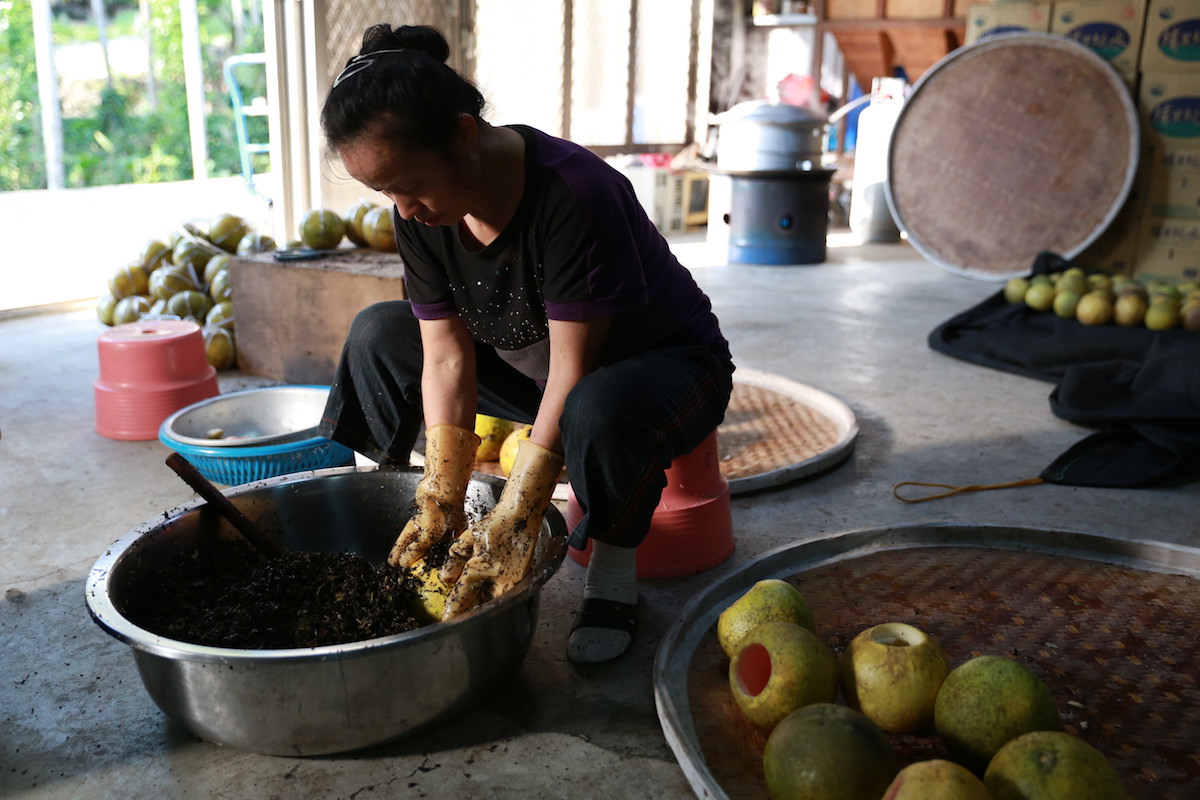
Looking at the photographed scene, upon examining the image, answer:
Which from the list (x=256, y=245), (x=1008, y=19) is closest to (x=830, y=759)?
(x=256, y=245)

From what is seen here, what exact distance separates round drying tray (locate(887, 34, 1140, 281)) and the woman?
4.39 metres

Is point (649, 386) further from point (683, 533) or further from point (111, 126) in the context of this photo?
point (111, 126)

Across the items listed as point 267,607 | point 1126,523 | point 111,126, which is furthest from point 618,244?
point 111,126

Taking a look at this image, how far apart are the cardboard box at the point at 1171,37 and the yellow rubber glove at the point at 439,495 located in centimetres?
512

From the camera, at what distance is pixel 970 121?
18.6 feet

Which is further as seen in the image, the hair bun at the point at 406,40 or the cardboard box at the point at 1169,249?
the cardboard box at the point at 1169,249

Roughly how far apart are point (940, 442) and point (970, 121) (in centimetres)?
359

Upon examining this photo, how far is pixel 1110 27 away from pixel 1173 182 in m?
0.93

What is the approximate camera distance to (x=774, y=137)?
6.14 m

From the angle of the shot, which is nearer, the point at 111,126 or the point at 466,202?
the point at 466,202

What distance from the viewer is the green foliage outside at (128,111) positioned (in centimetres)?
894

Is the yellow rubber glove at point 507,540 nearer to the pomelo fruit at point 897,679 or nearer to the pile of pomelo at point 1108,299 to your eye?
the pomelo fruit at point 897,679

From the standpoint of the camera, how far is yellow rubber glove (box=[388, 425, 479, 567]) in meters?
1.58

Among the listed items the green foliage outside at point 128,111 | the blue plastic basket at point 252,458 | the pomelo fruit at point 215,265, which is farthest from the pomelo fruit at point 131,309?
the green foliage outside at point 128,111
